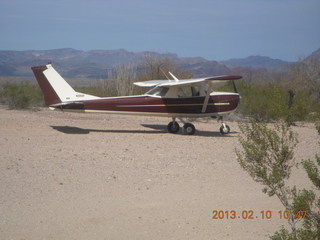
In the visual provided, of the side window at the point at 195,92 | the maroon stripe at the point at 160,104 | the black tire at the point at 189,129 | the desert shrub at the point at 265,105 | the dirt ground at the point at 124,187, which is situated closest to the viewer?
the dirt ground at the point at 124,187

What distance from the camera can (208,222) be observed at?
695 centimetres

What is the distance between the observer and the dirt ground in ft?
21.6

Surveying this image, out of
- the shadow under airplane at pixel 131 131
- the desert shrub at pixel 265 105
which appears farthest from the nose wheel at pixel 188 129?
the desert shrub at pixel 265 105

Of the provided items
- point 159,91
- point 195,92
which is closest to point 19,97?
point 159,91

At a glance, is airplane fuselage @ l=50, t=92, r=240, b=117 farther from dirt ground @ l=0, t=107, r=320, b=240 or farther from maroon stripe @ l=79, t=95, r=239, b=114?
dirt ground @ l=0, t=107, r=320, b=240

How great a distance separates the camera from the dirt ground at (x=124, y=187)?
21.6ft

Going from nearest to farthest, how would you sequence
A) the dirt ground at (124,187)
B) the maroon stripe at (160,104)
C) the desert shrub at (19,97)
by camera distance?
1. the dirt ground at (124,187)
2. the maroon stripe at (160,104)
3. the desert shrub at (19,97)

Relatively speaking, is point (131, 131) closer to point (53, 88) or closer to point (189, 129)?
point (189, 129)

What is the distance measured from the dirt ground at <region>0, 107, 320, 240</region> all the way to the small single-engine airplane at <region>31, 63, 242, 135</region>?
922 millimetres

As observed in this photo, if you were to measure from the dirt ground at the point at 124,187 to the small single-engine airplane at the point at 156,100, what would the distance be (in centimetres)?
92

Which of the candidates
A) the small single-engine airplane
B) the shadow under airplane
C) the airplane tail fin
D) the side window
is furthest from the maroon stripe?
the shadow under airplane

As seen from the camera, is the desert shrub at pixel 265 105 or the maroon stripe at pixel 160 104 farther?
the desert shrub at pixel 265 105

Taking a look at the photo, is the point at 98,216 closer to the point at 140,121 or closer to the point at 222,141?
the point at 222,141

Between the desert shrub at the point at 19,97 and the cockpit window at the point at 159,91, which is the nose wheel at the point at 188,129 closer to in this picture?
the cockpit window at the point at 159,91
